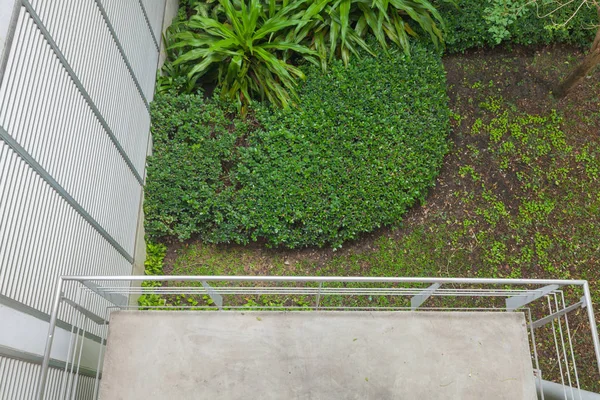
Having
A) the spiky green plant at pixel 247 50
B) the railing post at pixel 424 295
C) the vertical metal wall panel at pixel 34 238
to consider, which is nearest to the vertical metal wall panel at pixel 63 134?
the vertical metal wall panel at pixel 34 238

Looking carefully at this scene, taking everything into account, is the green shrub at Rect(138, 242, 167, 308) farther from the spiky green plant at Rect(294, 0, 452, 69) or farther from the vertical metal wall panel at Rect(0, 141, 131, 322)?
the spiky green plant at Rect(294, 0, 452, 69)

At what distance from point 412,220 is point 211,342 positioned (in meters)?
3.48

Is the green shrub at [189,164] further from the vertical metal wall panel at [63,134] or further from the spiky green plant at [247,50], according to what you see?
the vertical metal wall panel at [63,134]

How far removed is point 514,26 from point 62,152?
19.7 feet

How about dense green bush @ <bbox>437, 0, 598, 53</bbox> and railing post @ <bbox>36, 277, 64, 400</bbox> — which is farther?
dense green bush @ <bbox>437, 0, 598, 53</bbox>

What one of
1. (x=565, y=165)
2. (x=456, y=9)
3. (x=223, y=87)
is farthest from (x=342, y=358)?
(x=456, y=9)

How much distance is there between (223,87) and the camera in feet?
20.6

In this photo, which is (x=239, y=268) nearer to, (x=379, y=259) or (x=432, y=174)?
(x=379, y=259)

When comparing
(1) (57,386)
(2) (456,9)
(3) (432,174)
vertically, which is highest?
(2) (456,9)

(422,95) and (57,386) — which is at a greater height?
(422,95)

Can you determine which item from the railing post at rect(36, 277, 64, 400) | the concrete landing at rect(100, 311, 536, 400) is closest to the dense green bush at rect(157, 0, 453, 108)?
the concrete landing at rect(100, 311, 536, 400)

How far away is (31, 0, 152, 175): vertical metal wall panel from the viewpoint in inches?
155

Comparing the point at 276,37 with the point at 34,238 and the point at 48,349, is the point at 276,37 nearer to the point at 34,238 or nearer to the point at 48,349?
the point at 34,238

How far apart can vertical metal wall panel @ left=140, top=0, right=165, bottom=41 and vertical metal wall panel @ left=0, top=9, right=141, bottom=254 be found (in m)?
2.05
